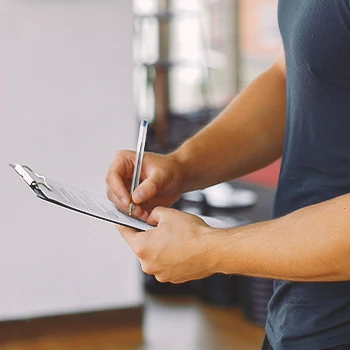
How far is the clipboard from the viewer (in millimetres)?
1210

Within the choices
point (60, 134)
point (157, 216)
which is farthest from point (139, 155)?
point (60, 134)

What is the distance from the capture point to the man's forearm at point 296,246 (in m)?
1.10

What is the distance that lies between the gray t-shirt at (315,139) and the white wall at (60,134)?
2336 millimetres

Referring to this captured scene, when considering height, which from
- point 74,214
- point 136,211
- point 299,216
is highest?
point 299,216

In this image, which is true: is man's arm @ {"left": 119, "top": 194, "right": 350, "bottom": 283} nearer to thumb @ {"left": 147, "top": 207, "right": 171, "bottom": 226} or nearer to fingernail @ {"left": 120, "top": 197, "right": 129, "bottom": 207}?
thumb @ {"left": 147, "top": 207, "right": 171, "bottom": 226}

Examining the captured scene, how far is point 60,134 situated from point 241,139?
218cm

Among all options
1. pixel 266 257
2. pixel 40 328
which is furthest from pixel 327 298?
pixel 40 328

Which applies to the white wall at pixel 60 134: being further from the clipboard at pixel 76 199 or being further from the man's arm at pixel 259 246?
the man's arm at pixel 259 246

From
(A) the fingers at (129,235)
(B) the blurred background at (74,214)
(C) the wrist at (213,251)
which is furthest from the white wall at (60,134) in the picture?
(C) the wrist at (213,251)

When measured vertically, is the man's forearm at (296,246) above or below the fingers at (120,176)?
above

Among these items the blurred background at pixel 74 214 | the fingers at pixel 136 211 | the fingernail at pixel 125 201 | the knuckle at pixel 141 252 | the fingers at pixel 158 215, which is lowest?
the blurred background at pixel 74 214

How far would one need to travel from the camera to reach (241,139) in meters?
1.55

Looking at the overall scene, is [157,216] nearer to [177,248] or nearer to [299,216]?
[177,248]

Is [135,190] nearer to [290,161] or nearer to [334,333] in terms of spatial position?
[290,161]
